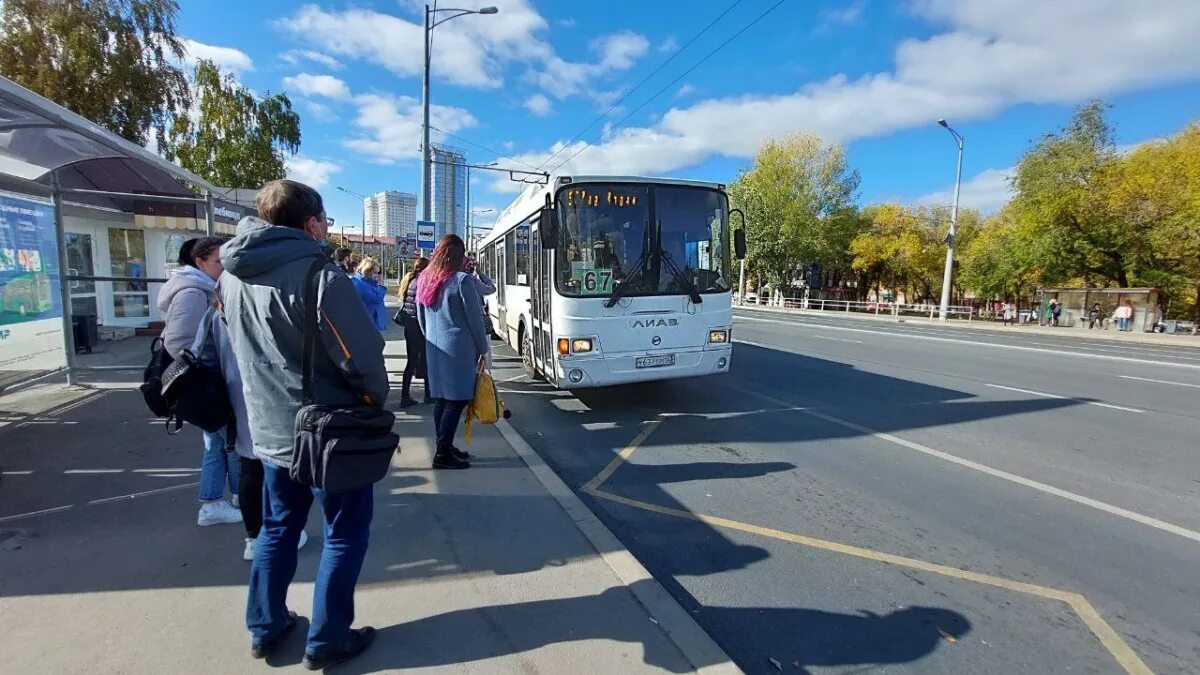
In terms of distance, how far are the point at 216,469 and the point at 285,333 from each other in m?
2.12

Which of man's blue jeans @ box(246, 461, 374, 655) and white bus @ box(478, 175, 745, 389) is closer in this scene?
man's blue jeans @ box(246, 461, 374, 655)

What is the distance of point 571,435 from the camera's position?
20.5 feet

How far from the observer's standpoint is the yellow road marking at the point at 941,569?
9.07 ft

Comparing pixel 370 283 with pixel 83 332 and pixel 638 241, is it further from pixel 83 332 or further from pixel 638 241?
pixel 83 332

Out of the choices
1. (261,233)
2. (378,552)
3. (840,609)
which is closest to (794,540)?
(840,609)

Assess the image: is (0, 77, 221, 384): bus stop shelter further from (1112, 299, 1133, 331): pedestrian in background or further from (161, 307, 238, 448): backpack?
(1112, 299, 1133, 331): pedestrian in background

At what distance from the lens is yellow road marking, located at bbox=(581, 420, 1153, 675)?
2.77m

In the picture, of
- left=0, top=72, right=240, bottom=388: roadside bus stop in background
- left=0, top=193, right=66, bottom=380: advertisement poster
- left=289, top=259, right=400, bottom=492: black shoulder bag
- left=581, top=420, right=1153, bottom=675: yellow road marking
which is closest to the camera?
left=289, top=259, right=400, bottom=492: black shoulder bag

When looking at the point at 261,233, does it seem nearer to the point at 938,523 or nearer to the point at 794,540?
the point at 794,540

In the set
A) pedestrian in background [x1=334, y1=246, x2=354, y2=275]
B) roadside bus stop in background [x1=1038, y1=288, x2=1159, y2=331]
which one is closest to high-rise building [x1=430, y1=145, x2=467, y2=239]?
pedestrian in background [x1=334, y1=246, x2=354, y2=275]

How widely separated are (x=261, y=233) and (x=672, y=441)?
15.4 ft

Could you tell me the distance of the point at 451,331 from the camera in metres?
4.62

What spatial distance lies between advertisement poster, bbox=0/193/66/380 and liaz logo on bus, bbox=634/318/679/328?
6870 mm

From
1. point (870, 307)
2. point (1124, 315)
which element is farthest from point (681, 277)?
point (870, 307)
